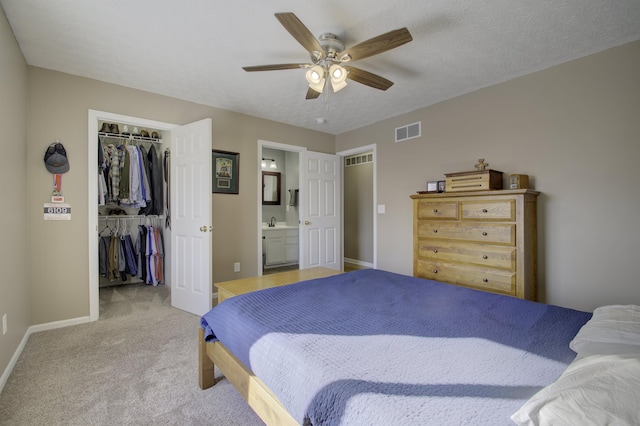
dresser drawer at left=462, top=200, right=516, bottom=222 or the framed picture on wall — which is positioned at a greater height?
the framed picture on wall

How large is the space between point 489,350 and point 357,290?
0.88m

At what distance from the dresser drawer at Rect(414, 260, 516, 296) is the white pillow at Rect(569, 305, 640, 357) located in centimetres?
133

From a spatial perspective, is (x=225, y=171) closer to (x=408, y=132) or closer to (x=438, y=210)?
(x=408, y=132)

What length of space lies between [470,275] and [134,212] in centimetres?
Result: 446

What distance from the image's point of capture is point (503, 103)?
117 inches

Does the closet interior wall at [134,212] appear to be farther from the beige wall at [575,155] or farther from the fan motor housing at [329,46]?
the beige wall at [575,155]

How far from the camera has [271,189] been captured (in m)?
5.93

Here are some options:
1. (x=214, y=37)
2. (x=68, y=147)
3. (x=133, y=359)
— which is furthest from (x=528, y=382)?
(x=68, y=147)

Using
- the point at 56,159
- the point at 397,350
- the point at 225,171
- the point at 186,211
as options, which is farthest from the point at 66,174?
the point at 397,350

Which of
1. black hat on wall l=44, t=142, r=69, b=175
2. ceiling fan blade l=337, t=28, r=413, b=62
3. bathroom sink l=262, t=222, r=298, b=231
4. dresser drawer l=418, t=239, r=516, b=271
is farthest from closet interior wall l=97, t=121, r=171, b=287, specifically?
dresser drawer l=418, t=239, r=516, b=271

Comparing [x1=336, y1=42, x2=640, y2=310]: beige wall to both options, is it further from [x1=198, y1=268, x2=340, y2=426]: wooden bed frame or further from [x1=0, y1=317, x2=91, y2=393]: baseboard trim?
[x1=0, y1=317, x2=91, y2=393]: baseboard trim

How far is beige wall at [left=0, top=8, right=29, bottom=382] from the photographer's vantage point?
1906 millimetres

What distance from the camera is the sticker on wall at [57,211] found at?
2.68 meters

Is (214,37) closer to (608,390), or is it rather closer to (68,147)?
(68,147)
